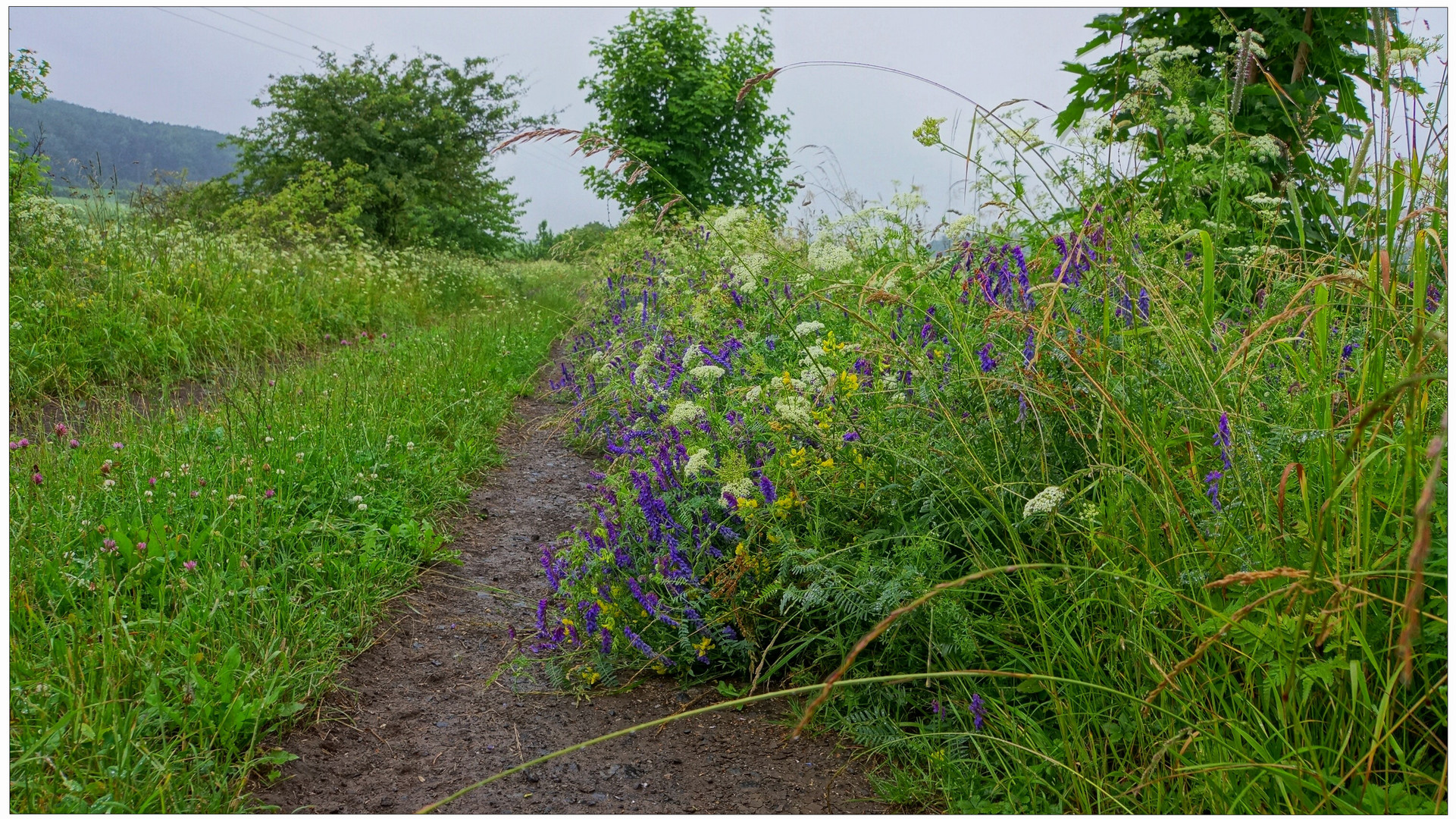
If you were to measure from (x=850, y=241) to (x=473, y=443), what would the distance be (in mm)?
2361

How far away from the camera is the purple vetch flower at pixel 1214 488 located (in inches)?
67.0

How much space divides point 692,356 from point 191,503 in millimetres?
1957

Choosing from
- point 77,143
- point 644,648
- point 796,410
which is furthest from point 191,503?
point 77,143

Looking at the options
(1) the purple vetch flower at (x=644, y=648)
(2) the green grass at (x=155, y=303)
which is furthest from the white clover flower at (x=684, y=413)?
(2) the green grass at (x=155, y=303)

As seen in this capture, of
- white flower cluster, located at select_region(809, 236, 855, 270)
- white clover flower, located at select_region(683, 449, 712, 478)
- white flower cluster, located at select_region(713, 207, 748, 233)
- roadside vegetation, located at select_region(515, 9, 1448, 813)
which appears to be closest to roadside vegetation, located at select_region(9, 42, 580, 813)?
roadside vegetation, located at select_region(515, 9, 1448, 813)

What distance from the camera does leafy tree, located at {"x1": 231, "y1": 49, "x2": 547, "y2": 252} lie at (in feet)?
72.8

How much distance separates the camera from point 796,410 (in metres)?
2.24

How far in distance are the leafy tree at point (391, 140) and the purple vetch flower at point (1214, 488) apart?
69.6 feet

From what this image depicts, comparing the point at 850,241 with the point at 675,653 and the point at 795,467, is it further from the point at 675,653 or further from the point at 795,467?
the point at 675,653

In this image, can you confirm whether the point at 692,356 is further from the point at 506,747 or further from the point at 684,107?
the point at 684,107

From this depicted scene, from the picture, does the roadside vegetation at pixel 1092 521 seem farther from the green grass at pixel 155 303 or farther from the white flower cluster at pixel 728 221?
the green grass at pixel 155 303

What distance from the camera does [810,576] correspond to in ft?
6.93

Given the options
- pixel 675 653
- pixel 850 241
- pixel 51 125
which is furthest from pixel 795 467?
pixel 51 125

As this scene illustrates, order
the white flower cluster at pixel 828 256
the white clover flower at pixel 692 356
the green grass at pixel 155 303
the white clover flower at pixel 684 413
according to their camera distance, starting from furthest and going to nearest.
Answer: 1. the green grass at pixel 155 303
2. the white clover flower at pixel 692 356
3. the white flower cluster at pixel 828 256
4. the white clover flower at pixel 684 413
